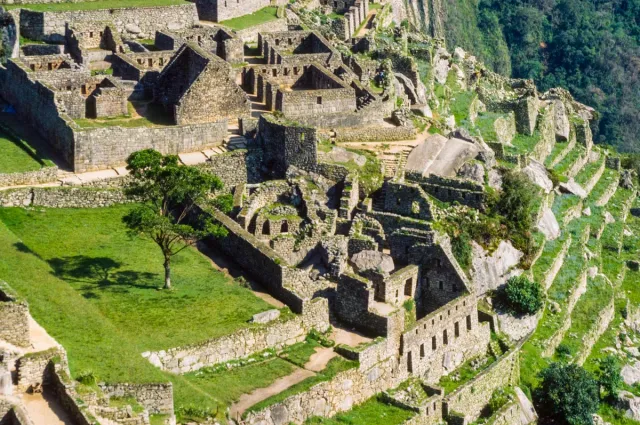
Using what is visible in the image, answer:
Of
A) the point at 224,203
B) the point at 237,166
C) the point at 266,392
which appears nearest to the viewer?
the point at 266,392

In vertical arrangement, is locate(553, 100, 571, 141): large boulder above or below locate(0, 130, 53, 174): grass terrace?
below

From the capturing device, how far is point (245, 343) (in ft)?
155

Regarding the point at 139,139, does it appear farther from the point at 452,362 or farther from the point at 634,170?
the point at 634,170

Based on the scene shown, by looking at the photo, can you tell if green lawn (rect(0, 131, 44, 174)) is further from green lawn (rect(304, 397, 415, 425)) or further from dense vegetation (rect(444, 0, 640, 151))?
dense vegetation (rect(444, 0, 640, 151))

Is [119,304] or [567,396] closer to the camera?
[119,304]

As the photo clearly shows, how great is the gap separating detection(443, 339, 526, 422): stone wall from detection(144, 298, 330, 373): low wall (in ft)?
18.0

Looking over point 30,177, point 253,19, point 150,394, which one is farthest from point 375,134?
point 150,394

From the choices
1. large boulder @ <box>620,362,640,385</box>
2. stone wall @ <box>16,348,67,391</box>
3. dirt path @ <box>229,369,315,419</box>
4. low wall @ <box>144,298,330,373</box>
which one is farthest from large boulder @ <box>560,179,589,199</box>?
stone wall @ <box>16,348,67,391</box>

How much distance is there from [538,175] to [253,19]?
1785cm

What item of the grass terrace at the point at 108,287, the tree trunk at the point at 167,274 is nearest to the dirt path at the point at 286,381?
the grass terrace at the point at 108,287

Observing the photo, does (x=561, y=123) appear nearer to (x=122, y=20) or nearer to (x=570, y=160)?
(x=570, y=160)

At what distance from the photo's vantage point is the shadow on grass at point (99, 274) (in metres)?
49.0

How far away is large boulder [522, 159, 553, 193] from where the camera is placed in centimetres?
7056

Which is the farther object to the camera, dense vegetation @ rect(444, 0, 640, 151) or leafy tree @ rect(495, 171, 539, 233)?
dense vegetation @ rect(444, 0, 640, 151)
